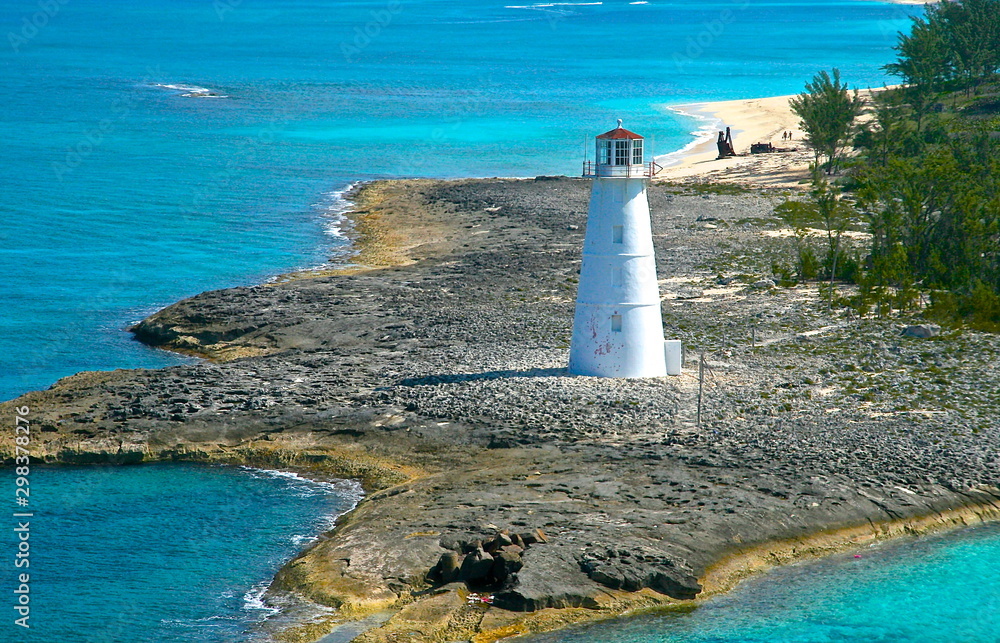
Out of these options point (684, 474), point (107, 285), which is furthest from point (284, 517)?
point (107, 285)

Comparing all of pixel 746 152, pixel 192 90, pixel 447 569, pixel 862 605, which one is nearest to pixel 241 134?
pixel 192 90

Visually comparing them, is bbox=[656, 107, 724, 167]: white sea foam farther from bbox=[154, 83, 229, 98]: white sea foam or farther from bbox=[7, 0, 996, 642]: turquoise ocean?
bbox=[154, 83, 229, 98]: white sea foam

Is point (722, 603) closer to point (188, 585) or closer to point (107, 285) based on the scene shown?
point (188, 585)

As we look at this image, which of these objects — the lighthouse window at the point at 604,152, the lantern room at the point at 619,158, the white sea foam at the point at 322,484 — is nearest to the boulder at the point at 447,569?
the white sea foam at the point at 322,484

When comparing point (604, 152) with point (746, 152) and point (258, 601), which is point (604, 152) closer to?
point (258, 601)

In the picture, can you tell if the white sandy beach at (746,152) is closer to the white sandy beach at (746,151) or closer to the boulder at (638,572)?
the white sandy beach at (746,151)

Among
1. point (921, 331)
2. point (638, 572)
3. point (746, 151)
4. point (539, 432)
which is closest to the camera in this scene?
point (638, 572)

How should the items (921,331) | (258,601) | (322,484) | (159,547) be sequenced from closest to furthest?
(258,601), (159,547), (322,484), (921,331)
